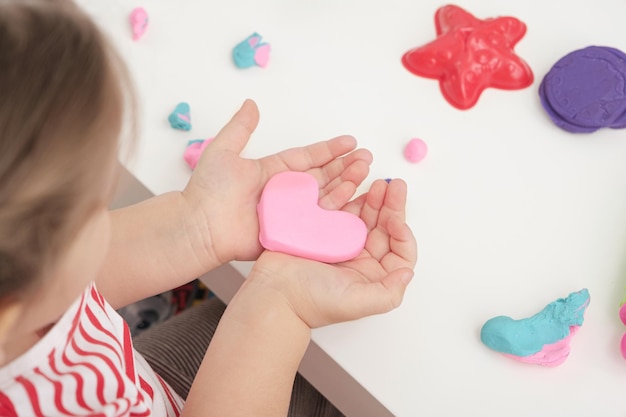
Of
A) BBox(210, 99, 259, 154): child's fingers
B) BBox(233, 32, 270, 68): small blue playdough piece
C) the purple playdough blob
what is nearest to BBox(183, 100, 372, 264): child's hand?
BBox(210, 99, 259, 154): child's fingers

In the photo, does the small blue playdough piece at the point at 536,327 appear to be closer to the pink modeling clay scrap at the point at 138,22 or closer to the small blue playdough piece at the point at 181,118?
the small blue playdough piece at the point at 181,118

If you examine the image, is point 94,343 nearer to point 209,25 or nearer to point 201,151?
point 201,151

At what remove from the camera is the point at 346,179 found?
22.1 inches

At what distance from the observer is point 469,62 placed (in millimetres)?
632

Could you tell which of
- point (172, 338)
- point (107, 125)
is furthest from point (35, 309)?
point (172, 338)

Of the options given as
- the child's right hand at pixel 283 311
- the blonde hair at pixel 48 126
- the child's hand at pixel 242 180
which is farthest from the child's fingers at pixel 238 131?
the blonde hair at pixel 48 126

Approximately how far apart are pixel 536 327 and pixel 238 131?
12.3 inches

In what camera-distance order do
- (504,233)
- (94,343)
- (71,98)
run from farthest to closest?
(504,233)
(94,343)
(71,98)

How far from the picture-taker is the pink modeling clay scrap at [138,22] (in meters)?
0.67

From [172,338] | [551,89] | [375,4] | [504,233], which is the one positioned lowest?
[172,338]

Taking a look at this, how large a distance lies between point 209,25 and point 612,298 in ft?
1.65

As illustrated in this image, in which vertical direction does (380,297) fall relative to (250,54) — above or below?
below

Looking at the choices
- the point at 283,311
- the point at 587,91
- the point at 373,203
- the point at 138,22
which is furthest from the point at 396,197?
the point at 138,22

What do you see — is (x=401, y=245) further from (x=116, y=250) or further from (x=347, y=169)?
(x=116, y=250)
